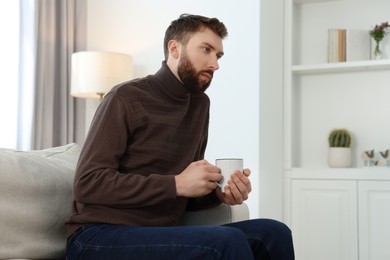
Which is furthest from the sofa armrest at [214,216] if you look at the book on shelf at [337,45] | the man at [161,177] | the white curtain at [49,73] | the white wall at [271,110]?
the white curtain at [49,73]

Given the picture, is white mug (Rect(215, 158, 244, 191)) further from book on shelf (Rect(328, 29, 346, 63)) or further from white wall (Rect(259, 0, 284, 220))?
book on shelf (Rect(328, 29, 346, 63))

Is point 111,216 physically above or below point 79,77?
below

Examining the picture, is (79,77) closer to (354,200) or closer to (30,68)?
(30,68)

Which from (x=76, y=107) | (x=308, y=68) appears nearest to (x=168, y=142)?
(x=308, y=68)

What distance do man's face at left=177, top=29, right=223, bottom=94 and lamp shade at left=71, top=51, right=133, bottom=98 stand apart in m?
1.76

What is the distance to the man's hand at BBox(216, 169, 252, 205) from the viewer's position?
5.08ft

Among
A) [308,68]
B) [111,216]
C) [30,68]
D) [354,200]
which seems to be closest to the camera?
[111,216]

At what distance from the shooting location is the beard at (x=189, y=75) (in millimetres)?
1743

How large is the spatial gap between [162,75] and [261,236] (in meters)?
0.58

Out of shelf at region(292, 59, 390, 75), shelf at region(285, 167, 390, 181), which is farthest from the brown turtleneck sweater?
shelf at region(292, 59, 390, 75)

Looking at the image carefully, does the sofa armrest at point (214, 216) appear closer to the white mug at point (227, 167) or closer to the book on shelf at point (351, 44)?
the white mug at point (227, 167)

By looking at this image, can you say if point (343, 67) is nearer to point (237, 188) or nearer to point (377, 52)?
point (377, 52)

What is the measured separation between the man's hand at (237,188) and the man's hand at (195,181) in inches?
2.8

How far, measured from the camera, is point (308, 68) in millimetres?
3336
